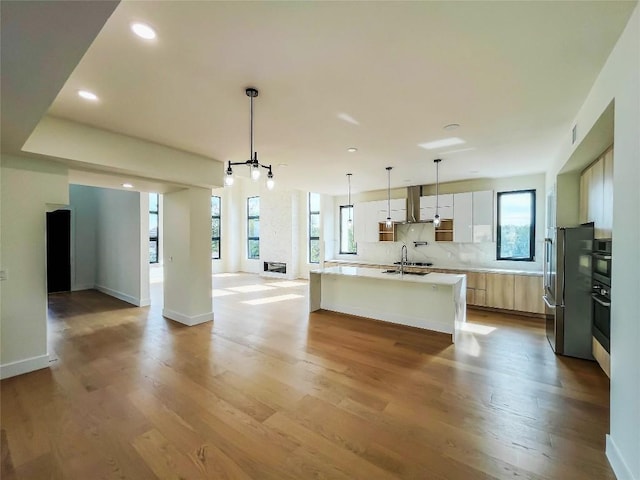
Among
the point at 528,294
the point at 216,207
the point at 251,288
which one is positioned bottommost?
the point at 251,288

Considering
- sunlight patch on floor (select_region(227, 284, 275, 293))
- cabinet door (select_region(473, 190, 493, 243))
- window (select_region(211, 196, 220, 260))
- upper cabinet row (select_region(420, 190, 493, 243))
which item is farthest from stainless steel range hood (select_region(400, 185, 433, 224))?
window (select_region(211, 196, 220, 260))

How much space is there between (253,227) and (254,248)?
2.95ft

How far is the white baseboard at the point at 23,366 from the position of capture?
3020 millimetres

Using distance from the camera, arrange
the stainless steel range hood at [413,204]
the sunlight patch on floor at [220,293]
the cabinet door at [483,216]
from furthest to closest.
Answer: the sunlight patch on floor at [220,293], the stainless steel range hood at [413,204], the cabinet door at [483,216]

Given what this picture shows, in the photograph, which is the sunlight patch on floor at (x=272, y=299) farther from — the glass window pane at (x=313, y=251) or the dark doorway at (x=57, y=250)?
the dark doorway at (x=57, y=250)

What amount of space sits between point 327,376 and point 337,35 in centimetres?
301

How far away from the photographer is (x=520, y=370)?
3.13m

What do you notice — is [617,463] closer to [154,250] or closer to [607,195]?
[607,195]

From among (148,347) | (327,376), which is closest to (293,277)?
(148,347)

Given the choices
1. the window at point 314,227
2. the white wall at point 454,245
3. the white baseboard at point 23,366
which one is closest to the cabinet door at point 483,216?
the white wall at point 454,245

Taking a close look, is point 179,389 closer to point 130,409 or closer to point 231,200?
point 130,409

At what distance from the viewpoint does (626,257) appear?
166 cm

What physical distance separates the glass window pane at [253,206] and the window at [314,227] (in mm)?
2841

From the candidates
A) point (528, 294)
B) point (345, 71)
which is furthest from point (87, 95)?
point (528, 294)
